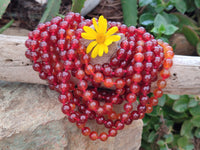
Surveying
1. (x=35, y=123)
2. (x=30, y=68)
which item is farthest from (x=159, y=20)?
(x=35, y=123)

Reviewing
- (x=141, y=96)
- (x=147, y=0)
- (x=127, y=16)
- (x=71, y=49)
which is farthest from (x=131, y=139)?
(x=147, y=0)

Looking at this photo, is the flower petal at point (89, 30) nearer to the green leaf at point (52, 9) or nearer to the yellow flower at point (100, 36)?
the yellow flower at point (100, 36)

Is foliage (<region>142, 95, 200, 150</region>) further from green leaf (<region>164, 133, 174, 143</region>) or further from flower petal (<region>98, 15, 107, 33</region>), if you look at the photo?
flower petal (<region>98, 15, 107, 33</region>)

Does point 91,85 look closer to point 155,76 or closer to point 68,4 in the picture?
point 155,76

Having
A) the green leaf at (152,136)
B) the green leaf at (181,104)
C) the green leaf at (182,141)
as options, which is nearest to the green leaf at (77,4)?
the green leaf at (181,104)

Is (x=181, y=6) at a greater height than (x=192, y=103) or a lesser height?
greater

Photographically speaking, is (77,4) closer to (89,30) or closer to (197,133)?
(89,30)
